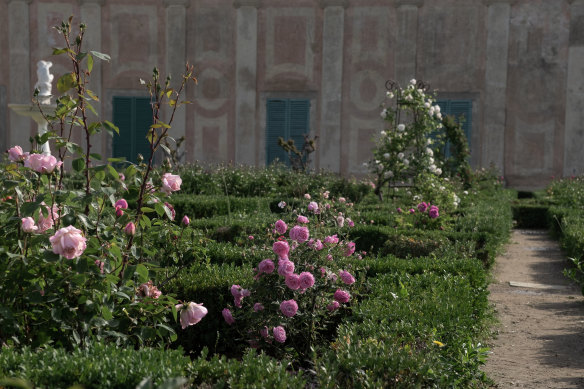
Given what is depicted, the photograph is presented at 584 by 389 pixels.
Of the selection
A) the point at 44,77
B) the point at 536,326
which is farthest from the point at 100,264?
the point at 44,77

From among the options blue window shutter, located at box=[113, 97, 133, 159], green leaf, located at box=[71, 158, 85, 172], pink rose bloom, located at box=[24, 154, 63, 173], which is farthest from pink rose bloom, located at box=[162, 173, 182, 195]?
blue window shutter, located at box=[113, 97, 133, 159]

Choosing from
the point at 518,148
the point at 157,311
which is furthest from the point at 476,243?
the point at 518,148

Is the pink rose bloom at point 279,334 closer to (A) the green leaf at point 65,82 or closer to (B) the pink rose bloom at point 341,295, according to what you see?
(B) the pink rose bloom at point 341,295

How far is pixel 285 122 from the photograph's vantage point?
53.2 feet

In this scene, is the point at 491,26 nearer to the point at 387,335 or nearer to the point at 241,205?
the point at 241,205

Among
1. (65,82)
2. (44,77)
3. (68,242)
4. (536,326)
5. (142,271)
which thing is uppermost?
(44,77)

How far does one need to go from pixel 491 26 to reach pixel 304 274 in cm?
1376

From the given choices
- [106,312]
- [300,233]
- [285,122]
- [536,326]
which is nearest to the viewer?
[106,312]

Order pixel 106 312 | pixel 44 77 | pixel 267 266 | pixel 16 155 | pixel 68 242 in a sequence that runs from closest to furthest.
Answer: pixel 68 242, pixel 106 312, pixel 16 155, pixel 267 266, pixel 44 77

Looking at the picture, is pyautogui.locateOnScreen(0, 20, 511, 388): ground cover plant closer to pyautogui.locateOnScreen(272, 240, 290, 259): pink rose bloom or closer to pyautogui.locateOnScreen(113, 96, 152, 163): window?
pyautogui.locateOnScreen(272, 240, 290, 259): pink rose bloom

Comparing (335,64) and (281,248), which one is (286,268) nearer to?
(281,248)

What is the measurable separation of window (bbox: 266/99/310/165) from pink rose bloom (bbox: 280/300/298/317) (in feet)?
42.0

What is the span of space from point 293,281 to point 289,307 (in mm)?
132

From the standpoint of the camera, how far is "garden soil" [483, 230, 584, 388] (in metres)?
3.98
